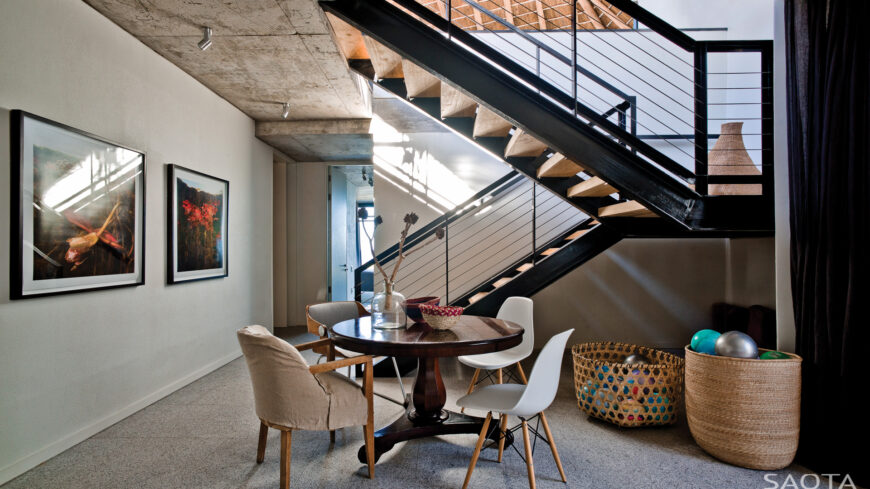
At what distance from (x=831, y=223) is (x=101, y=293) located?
4202mm

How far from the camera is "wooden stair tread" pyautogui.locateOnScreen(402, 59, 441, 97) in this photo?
10.7ft

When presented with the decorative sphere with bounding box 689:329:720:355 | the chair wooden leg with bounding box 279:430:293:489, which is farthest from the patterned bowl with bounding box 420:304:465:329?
the decorative sphere with bounding box 689:329:720:355

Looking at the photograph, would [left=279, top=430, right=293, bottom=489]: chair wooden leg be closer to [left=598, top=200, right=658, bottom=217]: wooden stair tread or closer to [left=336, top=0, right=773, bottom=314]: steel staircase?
[left=336, top=0, right=773, bottom=314]: steel staircase

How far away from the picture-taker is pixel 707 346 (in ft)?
8.96

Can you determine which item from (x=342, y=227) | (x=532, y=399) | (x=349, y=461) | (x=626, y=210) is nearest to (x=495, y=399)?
(x=532, y=399)

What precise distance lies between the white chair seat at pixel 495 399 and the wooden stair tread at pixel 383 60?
2.37 m

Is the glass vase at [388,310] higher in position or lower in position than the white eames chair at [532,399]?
higher

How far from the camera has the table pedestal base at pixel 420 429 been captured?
2481 millimetres

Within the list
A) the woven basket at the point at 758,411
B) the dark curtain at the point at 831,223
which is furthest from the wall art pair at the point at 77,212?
the dark curtain at the point at 831,223

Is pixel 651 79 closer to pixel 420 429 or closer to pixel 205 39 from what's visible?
pixel 205 39

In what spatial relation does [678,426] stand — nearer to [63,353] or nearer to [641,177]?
[641,177]

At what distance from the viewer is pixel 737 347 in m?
2.47

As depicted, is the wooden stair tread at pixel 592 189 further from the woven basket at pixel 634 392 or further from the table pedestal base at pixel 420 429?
the table pedestal base at pixel 420 429

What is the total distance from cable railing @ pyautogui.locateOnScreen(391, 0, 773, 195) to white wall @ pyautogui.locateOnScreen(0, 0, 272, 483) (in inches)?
78.7
